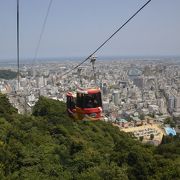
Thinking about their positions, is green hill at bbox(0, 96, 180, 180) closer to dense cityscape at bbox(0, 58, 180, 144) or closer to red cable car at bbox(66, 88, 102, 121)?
red cable car at bbox(66, 88, 102, 121)

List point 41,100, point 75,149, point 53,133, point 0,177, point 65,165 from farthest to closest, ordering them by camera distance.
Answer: point 41,100, point 53,133, point 75,149, point 65,165, point 0,177

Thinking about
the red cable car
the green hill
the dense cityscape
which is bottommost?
the dense cityscape

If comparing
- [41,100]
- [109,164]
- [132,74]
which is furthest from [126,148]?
[132,74]

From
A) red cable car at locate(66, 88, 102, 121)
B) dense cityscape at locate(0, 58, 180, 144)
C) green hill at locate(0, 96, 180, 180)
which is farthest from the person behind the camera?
dense cityscape at locate(0, 58, 180, 144)

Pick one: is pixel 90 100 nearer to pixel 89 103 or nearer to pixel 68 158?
pixel 89 103

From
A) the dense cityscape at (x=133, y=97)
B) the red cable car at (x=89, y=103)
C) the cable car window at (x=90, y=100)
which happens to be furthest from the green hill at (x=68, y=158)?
the dense cityscape at (x=133, y=97)

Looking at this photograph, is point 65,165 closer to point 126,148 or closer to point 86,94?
point 126,148

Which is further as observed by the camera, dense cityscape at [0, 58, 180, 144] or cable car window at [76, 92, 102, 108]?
dense cityscape at [0, 58, 180, 144]

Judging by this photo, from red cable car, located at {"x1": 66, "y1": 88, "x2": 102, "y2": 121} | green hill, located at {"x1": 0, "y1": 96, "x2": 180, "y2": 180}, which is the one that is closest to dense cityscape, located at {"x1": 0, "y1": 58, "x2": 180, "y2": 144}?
green hill, located at {"x1": 0, "y1": 96, "x2": 180, "y2": 180}

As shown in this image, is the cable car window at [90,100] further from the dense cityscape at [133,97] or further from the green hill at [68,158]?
the dense cityscape at [133,97]

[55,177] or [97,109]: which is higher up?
[97,109]

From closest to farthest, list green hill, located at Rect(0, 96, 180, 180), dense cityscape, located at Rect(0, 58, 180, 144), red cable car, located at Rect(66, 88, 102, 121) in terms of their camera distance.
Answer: red cable car, located at Rect(66, 88, 102, 121), green hill, located at Rect(0, 96, 180, 180), dense cityscape, located at Rect(0, 58, 180, 144)
